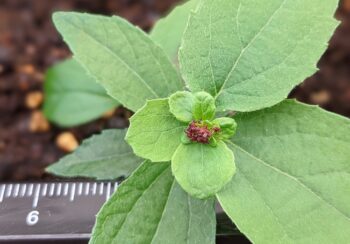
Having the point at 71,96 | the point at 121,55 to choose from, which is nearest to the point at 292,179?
the point at 121,55

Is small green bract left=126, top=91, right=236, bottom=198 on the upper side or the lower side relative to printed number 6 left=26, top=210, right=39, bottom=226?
upper

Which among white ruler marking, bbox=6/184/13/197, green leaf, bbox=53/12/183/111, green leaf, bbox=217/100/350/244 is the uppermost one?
green leaf, bbox=53/12/183/111

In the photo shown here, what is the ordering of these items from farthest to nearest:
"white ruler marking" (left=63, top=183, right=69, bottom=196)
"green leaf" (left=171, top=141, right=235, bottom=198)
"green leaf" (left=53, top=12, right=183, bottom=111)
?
"white ruler marking" (left=63, top=183, right=69, bottom=196) < "green leaf" (left=53, top=12, right=183, bottom=111) < "green leaf" (left=171, top=141, right=235, bottom=198)

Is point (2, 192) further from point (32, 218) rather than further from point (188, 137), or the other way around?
point (188, 137)

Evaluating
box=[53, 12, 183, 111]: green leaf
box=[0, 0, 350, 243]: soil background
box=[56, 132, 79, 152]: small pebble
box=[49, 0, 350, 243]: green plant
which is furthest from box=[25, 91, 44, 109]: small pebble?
box=[49, 0, 350, 243]: green plant

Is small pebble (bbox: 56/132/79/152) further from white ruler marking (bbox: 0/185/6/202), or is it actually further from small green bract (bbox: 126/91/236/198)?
small green bract (bbox: 126/91/236/198)

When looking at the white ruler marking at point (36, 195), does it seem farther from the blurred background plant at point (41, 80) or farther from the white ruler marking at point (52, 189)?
the blurred background plant at point (41, 80)

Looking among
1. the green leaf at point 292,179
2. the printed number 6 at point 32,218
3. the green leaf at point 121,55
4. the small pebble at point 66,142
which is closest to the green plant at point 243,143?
the green leaf at point 292,179
